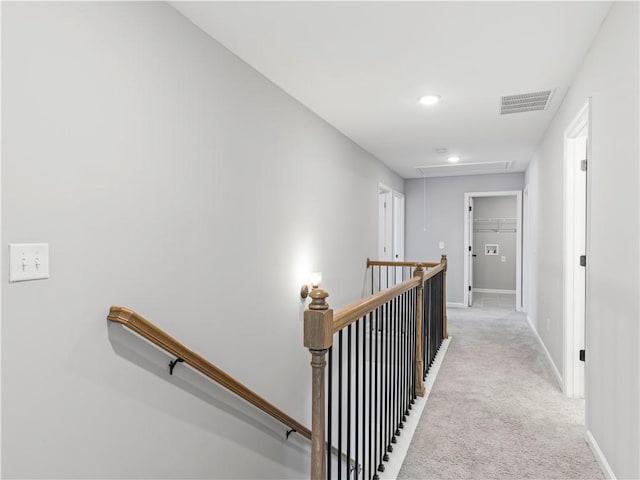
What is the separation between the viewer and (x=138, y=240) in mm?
1822

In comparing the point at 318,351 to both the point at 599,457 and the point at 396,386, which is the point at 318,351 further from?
the point at 599,457

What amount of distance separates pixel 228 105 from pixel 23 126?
1.26 m

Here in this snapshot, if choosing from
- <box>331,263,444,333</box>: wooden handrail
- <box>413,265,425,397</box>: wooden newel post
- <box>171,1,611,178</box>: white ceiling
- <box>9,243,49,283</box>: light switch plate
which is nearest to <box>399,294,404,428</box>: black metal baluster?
<box>413,265,425,397</box>: wooden newel post

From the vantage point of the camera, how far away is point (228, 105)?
96.8 inches

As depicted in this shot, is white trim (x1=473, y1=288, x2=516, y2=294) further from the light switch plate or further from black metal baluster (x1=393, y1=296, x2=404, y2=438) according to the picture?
the light switch plate

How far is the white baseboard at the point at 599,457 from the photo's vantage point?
1971 mm

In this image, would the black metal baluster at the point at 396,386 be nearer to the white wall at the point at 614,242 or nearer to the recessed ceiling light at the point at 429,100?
the white wall at the point at 614,242

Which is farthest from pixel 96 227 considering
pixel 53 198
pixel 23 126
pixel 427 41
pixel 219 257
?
pixel 427 41

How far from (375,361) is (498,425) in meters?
1.09

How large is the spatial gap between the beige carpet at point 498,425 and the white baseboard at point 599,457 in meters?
0.04

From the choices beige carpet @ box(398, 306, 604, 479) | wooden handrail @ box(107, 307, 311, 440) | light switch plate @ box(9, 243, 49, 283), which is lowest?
beige carpet @ box(398, 306, 604, 479)

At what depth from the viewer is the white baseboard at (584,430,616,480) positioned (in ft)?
6.47

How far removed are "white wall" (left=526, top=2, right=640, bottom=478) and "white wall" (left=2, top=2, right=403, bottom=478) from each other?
194 cm

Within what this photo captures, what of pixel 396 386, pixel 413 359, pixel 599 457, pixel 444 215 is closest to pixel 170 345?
pixel 396 386
